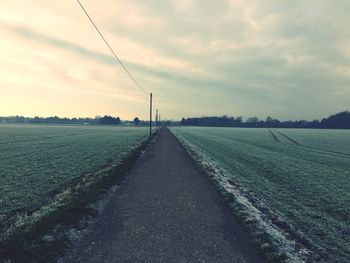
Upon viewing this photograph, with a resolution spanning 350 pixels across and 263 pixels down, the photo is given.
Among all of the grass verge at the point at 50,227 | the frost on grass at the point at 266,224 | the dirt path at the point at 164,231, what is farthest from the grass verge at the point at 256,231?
the grass verge at the point at 50,227

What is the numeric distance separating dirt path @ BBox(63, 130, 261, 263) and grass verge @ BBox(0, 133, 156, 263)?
1.53ft

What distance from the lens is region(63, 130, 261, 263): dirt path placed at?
5.95 m

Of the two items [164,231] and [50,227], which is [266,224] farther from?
[50,227]

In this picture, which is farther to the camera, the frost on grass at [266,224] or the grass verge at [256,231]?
the frost on grass at [266,224]

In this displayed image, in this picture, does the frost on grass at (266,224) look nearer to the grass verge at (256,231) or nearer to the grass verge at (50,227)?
the grass verge at (256,231)

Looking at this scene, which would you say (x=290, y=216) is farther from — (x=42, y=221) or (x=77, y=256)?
(x=42, y=221)

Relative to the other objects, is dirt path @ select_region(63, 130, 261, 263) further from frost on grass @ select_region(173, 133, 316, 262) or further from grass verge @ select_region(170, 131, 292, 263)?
frost on grass @ select_region(173, 133, 316, 262)

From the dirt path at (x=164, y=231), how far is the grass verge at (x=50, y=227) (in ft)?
1.53

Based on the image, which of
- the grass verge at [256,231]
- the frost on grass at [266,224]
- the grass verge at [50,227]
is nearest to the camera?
the grass verge at [50,227]

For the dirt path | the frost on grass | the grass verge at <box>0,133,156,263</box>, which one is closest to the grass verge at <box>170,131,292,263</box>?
the frost on grass

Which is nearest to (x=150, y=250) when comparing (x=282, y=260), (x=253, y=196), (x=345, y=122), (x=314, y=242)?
(x=282, y=260)

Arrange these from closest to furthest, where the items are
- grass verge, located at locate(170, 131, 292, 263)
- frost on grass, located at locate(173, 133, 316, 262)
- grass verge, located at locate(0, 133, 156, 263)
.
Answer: grass verge, located at locate(0, 133, 156, 263) < grass verge, located at locate(170, 131, 292, 263) < frost on grass, located at locate(173, 133, 316, 262)

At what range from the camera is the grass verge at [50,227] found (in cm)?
586

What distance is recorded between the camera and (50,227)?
7.29 meters
